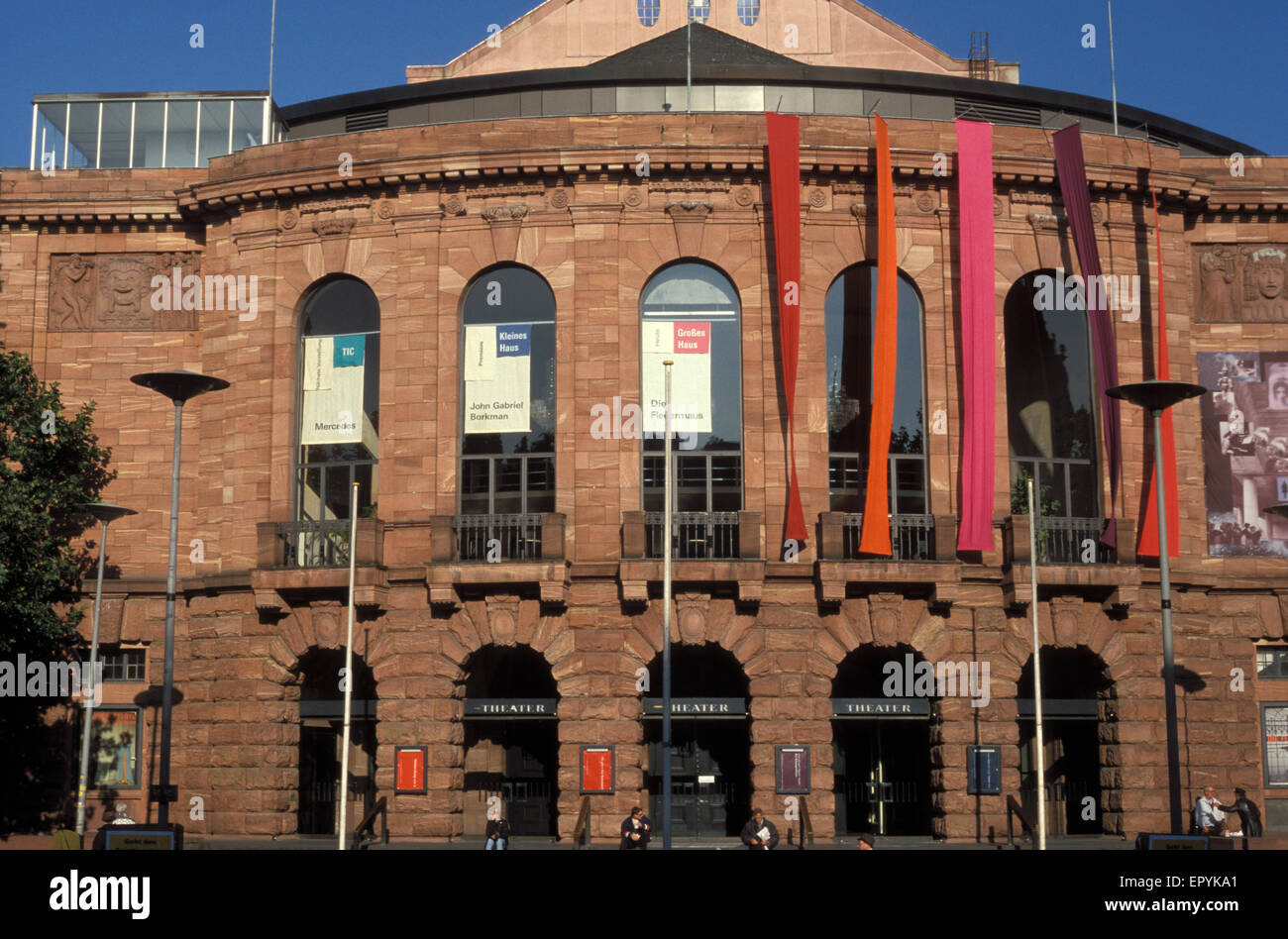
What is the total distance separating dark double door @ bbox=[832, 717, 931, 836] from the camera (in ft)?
130

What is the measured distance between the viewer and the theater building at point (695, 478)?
3766 centimetres

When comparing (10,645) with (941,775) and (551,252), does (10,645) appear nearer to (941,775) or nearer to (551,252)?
(551,252)

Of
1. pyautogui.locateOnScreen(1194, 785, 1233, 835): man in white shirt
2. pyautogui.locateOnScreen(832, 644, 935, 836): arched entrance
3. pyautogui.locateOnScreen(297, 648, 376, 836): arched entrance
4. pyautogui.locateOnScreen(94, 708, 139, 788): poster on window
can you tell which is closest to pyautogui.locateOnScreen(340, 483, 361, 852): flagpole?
pyautogui.locateOnScreen(297, 648, 376, 836): arched entrance

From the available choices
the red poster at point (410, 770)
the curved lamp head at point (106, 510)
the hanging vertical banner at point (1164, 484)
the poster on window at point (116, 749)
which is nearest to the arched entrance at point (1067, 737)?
the hanging vertical banner at point (1164, 484)

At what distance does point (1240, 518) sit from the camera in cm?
4169

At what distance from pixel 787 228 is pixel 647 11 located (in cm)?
2654

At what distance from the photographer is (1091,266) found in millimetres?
39719

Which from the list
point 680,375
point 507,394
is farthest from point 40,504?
point 680,375

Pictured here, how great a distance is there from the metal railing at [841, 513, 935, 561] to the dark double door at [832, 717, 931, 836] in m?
4.91

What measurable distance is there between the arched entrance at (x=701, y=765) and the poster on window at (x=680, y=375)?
20.0 feet

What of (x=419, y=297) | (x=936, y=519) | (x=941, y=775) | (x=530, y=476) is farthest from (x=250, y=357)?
(x=941, y=775)
